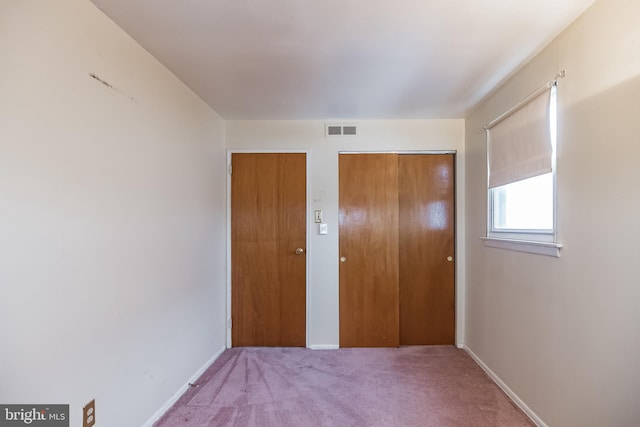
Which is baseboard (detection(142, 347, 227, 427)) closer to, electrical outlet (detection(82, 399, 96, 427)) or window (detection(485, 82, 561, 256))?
electrical outlet (detection(82, 399, 96, 427))

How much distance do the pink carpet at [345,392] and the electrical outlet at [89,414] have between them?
1.95ft

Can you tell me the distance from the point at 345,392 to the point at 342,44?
7.92 feet

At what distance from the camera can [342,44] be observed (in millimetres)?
1767

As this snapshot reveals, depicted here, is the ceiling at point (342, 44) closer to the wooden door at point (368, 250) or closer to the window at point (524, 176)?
the window at point (524, 176)

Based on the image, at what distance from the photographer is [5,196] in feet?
3.54

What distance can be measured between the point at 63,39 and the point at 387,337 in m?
3.29

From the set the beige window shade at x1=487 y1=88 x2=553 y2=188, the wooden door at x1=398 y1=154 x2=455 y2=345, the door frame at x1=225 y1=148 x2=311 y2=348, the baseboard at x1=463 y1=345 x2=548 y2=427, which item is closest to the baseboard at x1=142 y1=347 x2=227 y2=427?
the door frame at x1=225 y1=148 x2=311 y2=348

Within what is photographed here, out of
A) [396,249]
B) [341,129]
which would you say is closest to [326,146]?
[341,129]

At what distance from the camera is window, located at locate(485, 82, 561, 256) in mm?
1795

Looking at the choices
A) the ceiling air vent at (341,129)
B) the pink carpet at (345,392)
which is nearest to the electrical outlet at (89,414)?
the pink carpet at (345,392)

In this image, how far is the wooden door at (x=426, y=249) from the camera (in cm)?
318

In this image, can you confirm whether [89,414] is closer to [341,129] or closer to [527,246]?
[527,246]

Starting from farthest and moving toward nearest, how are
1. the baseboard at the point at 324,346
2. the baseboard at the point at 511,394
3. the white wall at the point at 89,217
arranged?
the baseboard at the point at 324,346
the baseboard at the point at 511,394
the white wall at the point at 89,217

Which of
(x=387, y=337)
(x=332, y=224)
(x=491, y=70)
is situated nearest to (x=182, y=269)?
(x=332, y=224)
